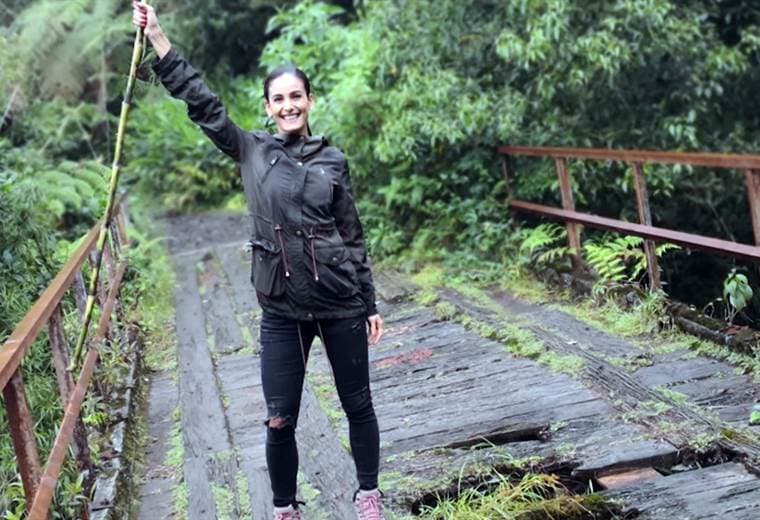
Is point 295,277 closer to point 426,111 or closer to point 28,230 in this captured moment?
point 28,230

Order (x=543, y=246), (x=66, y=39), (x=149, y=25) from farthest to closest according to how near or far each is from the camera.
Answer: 1. (x=66, y=39)
2. (x=543, y=246)
3. (x=149, y=25)

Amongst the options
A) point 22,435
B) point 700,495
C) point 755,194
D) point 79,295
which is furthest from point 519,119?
point 22,435

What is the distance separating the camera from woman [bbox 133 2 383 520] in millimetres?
3008

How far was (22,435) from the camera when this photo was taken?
8.70 ft

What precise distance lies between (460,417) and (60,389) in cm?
187

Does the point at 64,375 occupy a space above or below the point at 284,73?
below

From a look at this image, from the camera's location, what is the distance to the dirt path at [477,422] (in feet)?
11.6

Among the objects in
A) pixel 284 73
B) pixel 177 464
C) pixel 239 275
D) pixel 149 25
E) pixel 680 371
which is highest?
pixel 149 25

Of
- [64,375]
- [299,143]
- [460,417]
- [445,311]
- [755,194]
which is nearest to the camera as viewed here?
[299,143]

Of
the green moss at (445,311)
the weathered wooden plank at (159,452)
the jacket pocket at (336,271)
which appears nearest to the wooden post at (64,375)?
the weathered wooden plank at (159,452)

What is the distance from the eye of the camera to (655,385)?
443cm

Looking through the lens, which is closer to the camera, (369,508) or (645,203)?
(369,508)

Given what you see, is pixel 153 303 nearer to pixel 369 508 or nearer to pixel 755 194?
pixel 369 508

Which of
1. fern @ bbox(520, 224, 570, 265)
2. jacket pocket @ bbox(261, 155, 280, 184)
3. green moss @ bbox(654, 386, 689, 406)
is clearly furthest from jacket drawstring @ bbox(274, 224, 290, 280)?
fern @ bbox(520, 224, 570, 265)
